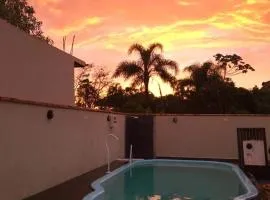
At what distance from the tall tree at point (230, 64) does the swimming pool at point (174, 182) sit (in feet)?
43.3

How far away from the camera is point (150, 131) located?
40.0 ft

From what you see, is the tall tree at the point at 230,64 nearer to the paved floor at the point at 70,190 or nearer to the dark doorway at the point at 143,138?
the dark doorway at the point at 143,138

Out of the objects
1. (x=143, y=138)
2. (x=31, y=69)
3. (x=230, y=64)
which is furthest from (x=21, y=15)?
(x=230, y=64)

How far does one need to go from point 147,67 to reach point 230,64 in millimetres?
5858

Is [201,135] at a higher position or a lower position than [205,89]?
lower

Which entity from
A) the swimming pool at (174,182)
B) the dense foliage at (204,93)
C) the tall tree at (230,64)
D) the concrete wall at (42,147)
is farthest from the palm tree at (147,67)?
the concrete wall at (42,147)

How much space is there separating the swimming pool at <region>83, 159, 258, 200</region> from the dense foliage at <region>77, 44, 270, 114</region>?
10.2m

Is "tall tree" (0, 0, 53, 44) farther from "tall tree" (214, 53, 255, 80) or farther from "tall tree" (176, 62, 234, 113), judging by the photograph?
"tall tree" (214, 53, 255, 80)

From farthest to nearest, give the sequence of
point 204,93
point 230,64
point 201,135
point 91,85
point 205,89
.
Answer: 1. point 91,85
2. point 230,64
3. point 204,93
4. point 205,89
5. point 201,135

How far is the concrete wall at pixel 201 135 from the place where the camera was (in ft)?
39.7

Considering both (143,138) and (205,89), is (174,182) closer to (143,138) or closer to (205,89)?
(143,138)

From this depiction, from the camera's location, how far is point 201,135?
12.4 meters

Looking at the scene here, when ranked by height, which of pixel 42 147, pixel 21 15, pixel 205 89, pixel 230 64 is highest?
pixel 21 15

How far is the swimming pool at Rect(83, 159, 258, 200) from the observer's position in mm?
7071
